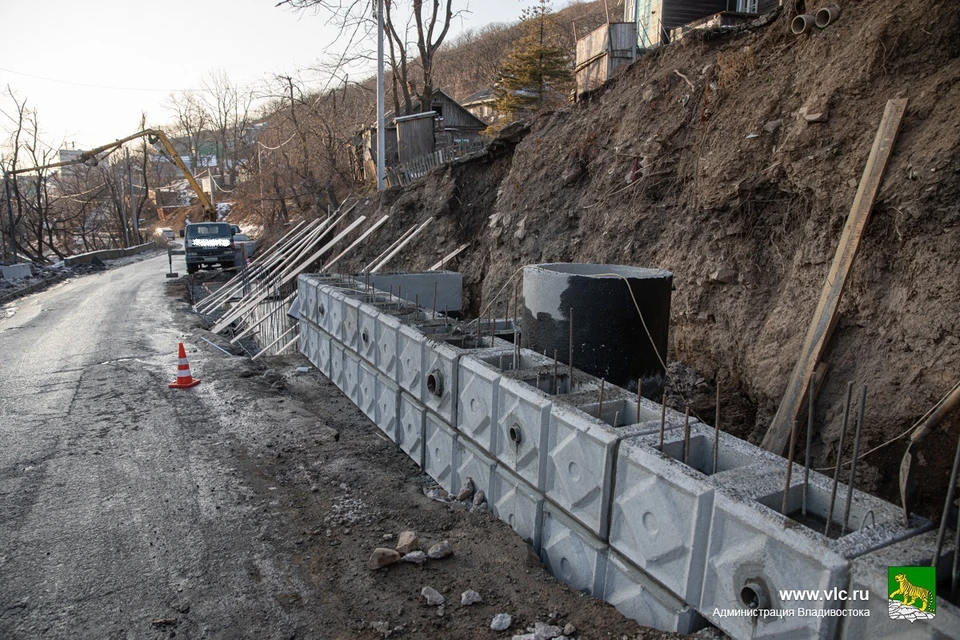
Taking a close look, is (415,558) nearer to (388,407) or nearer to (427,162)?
(388,407)

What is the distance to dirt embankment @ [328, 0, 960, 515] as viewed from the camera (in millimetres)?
5668

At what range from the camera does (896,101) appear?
6.29 meters

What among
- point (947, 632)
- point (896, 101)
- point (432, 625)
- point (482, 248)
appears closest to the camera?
point (947, 632)

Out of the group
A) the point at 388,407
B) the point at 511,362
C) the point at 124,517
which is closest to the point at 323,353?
the point at 388,407

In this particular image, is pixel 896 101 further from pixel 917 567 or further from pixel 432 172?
pixel 432 172

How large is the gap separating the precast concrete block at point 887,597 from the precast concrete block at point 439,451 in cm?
367

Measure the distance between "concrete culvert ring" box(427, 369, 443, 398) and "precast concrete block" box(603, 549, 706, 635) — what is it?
2.54 metres

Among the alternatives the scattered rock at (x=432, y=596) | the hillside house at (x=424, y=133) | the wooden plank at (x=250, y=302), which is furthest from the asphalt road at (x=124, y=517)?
the hillside house at (x=424, y=133)

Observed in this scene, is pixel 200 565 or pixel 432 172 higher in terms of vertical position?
pixel 432 172

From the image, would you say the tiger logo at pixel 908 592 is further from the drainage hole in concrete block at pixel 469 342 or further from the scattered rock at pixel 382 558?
the drainage hole in concrete block at pixel 469 342

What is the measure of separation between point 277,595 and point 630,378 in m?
3.36

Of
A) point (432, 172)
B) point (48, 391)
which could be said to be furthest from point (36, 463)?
point (432, 172)

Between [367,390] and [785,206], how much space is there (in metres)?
5.65

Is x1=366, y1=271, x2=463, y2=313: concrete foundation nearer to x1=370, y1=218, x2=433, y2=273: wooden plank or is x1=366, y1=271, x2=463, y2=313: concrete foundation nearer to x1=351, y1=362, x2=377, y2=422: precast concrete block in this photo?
x1=351, y1=362, x2=377, y2=422: precast concrete block
